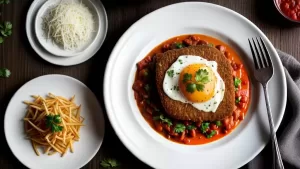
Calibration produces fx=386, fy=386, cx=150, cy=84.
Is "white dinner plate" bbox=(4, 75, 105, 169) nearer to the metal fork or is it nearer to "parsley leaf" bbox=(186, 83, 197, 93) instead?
"parsley leaf" bbox=(186, 83, 197, 93)

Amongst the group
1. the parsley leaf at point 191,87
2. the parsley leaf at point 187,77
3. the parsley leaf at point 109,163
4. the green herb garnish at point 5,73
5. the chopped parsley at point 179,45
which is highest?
the chopped parsley at point 179,45

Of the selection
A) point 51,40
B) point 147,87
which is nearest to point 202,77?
point 147,87

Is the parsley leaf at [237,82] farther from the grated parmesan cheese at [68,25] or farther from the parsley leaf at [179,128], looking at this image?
the grated parmesan cheese at [68,25]

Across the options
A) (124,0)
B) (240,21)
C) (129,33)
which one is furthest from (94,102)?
(240,21)

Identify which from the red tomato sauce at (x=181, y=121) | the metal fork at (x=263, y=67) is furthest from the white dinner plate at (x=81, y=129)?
the metal fork at (x=263, y=67)

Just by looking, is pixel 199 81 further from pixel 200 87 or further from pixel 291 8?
pixel 291 8

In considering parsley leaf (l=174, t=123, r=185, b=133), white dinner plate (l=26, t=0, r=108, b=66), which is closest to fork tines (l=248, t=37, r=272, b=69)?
parsley leaf (l=174, t=123, r=185, b=133)
